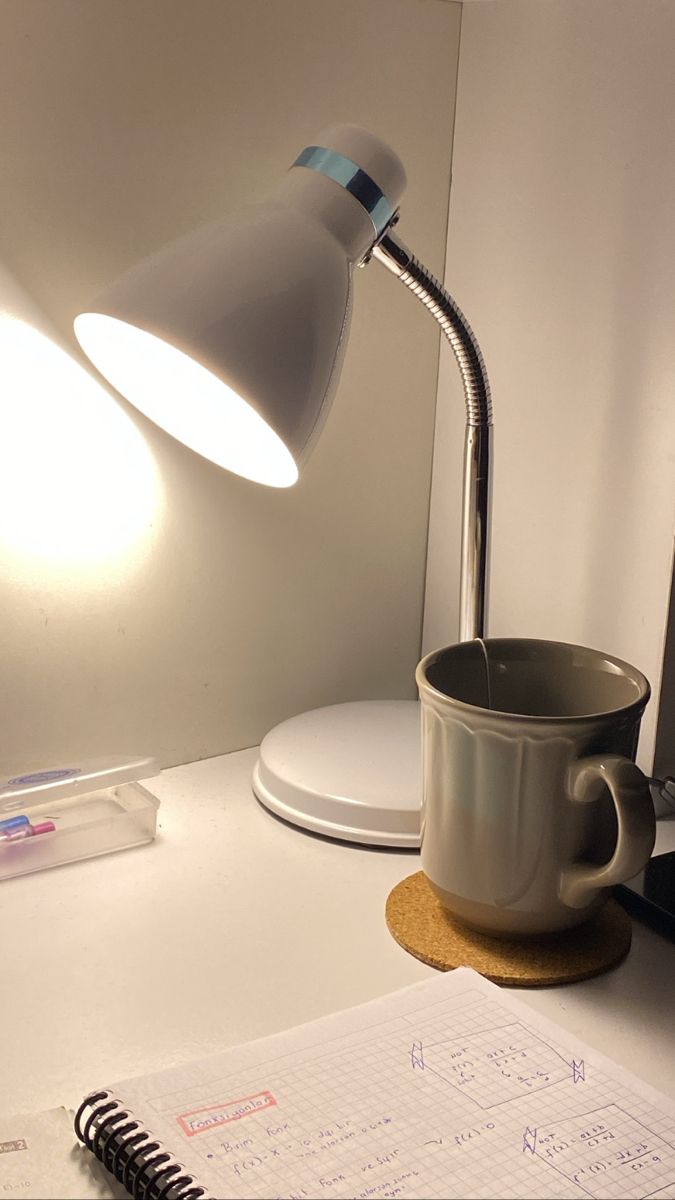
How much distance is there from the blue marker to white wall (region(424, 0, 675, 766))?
408 millimetres

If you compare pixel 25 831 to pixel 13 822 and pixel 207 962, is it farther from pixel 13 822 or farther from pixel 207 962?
pixel 207 962

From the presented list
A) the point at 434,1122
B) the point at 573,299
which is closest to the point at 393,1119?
the point at 434,1122

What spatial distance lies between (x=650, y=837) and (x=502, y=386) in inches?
16.6

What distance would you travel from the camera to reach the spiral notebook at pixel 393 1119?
47 centimetres

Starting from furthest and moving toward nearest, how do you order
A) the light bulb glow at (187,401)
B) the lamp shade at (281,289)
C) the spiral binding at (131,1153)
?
the light bulb glow at (187,401) → the lamp shade at (281,289) → the spiral binding at (131,1153)

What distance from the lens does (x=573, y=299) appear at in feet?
2.77

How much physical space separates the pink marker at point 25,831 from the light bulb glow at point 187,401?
0.84 feet

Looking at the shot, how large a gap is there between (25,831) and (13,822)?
0.04 feet

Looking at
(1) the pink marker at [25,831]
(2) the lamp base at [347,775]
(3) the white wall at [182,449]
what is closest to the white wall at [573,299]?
(3) the white wall at [182,449]

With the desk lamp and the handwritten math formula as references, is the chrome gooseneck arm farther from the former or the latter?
the handwritten math formula

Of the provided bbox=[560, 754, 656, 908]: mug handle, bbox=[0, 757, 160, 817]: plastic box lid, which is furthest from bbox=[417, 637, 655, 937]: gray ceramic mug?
bbox=[0, 757, 160, 817]: plastic box lid

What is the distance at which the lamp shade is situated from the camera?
567mm

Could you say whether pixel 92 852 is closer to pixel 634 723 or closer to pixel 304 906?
pixel 304 906

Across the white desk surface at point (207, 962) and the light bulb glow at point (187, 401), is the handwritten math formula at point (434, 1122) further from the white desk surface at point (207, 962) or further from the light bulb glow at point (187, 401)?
the light bulb glow at point (187, 401)
